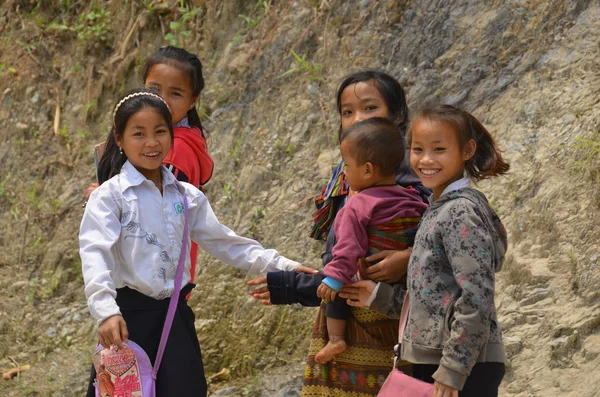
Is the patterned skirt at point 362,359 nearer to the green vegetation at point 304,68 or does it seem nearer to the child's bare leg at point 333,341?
the child's bare leg at point 333,341

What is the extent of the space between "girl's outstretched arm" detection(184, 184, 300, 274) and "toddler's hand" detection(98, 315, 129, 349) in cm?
64

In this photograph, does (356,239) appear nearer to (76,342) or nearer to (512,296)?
(512,296)

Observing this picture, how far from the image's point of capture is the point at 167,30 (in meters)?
7.57

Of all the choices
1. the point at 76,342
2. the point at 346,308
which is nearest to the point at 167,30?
the point at 76,342

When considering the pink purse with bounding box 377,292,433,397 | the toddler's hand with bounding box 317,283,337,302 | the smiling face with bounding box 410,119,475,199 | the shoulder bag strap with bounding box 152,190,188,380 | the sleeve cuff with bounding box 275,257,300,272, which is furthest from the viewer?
the sleeve cuff with bounding box 275,257,300,272

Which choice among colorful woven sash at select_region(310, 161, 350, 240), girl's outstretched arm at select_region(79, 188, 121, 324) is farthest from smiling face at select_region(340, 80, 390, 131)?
girl's outstretched arm at select_region(79, 188, 121, 324)

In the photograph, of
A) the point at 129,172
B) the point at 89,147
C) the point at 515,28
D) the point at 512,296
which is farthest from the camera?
the point at 89,147

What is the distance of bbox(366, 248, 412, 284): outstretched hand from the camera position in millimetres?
3180

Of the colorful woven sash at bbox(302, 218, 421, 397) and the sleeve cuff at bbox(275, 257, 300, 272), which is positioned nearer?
the colorful woven sash at bbox(302, 218, 421, 397)

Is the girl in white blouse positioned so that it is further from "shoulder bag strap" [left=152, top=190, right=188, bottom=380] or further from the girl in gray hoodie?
the girl in gray hoodie

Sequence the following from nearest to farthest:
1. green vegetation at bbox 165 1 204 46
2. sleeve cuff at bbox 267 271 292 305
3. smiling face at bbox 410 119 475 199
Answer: smiling face at bbox 410 119 475 199, sleeve cuff at bbox 267 271 292 305, green vegetation at bbox 165 1 204 46

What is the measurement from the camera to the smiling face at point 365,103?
141 inches

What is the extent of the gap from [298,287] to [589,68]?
2759 mm

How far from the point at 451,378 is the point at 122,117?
1.68 m
